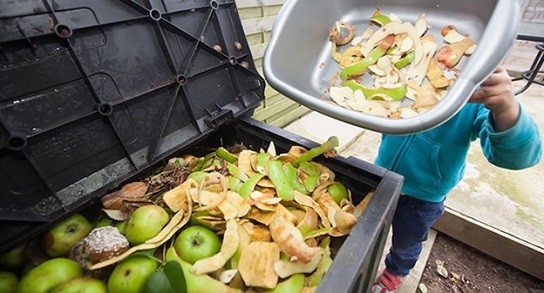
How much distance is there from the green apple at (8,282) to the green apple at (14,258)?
0.02 m

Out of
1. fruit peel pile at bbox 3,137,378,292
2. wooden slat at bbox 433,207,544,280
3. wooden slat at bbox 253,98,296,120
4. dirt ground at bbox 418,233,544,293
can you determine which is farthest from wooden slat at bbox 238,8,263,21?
dirt ground at bbox 418,233,544,293

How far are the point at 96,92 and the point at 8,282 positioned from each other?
16.6 inches

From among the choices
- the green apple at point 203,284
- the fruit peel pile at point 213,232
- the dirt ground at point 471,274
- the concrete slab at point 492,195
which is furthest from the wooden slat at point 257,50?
the dirt ground at point 471,274

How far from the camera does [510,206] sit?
133 centimetres

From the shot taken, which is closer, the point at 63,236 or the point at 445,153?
the point at 63,236

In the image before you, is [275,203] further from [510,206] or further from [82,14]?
[510,206]

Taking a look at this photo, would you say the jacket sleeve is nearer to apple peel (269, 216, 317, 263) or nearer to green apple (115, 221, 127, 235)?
apple peel (269, 216, 317, 263)

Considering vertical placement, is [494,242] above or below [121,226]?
below

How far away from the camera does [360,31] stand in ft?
2.48

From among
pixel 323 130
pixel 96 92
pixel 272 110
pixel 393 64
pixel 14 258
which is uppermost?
pixel 96 92

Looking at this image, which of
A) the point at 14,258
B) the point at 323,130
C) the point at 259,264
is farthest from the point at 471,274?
the point at 14,258

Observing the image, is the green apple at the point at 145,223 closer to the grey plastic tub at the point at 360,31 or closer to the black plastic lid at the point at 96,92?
the black plastic lid at the point at 96,92

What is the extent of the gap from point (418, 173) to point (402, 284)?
0.64 meters

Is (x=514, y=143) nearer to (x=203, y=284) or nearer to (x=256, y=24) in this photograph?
(x=203, y=284)
